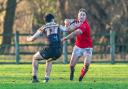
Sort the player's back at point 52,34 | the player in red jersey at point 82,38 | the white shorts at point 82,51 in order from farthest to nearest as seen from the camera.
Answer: the white shorts at point 82,51 → the player in red jersey at point 82,38 → the player's back at point 52,34

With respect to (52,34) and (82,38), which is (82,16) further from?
(52,34)

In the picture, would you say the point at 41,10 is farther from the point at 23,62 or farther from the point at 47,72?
the point at 47,72

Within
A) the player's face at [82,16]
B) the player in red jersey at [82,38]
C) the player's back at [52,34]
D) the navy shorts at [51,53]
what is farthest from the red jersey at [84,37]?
the navy shorts at [51,53]

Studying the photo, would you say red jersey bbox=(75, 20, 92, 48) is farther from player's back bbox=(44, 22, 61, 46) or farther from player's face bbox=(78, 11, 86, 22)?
player's back bbox=(44, 22, 61, 46)

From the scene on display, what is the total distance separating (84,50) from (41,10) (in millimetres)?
32088

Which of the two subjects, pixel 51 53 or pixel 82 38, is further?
pixel 82 38

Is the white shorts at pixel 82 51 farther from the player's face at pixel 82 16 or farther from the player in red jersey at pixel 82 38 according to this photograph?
the player's face at pixel 82 16

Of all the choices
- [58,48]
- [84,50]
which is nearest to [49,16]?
[58,48]

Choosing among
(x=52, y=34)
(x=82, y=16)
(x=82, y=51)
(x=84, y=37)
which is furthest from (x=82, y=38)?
(x=52, y=34)

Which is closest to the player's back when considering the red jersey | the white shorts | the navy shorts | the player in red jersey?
the navy shorts

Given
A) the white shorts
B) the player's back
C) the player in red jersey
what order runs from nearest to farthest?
the player's back, the player in red jersey, the white shorts

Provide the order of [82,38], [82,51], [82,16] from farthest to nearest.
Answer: [82,51]
[82,38]
[82,16]

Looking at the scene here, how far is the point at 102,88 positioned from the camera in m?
15.7

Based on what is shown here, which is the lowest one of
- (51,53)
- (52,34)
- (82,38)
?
(51,53)
